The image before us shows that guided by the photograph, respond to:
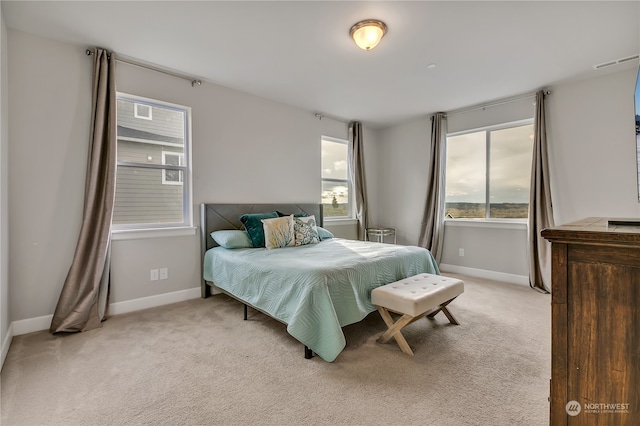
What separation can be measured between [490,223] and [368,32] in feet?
10.6

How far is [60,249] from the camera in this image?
258 centimetres

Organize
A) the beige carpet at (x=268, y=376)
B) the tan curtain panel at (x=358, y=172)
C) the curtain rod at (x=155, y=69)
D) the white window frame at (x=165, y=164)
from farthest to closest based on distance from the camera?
the tan curtain panel at (x=358, y=172) < the white window frame at (x=165, y=164) < the curtain rod at (x=155, y=69) < the beige carpet at (x=268, y=376)

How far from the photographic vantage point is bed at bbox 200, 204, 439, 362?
197 cm

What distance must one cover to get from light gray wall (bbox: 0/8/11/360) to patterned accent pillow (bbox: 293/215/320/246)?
2419mm

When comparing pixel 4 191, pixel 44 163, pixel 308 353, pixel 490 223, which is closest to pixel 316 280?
pixel 308 353

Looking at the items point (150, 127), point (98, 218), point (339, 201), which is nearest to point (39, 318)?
point (98, 218)

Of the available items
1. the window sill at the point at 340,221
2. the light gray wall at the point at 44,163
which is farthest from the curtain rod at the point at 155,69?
the window sill at the point at 340,221

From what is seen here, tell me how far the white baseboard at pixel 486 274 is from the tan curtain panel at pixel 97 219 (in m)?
4.49

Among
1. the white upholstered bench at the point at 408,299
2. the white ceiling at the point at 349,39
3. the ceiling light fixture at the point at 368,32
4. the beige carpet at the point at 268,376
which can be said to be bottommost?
the beige carpet at the point at 268,376

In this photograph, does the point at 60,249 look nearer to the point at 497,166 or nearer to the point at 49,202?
the point at 49,202

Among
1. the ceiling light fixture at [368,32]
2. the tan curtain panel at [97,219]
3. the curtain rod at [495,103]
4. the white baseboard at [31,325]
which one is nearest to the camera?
the ceiling light fixture at [368,32]

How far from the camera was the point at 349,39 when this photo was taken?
2.51 m

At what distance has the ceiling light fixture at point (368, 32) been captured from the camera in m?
2.26

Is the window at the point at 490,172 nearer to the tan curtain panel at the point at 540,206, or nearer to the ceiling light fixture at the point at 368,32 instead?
the tan curtain panel at the point at 540,206
